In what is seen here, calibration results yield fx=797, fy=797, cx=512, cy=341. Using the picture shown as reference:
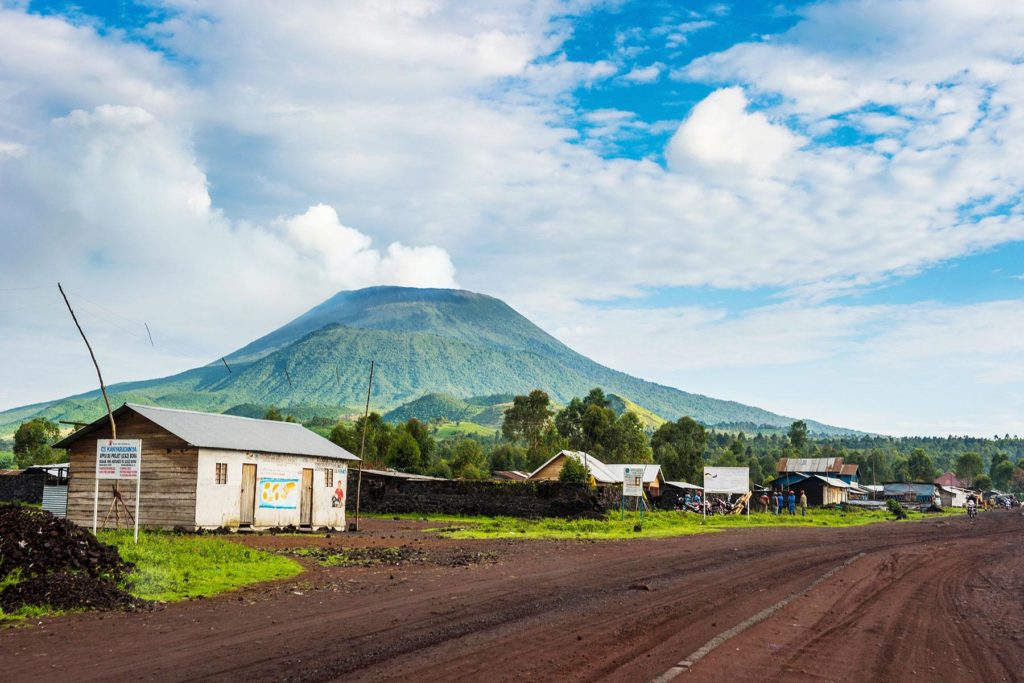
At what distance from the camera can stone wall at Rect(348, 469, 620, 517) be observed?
149 ft

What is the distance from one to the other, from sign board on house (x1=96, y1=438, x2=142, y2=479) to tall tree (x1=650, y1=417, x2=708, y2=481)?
92.6 meters

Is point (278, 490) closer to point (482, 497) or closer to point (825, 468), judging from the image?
point (482, 497)

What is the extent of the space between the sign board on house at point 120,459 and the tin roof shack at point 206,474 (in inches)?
314

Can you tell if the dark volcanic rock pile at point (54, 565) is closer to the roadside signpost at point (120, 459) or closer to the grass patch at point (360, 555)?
the roadside signpost at point (120, 459)

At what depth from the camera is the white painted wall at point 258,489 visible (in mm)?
31125

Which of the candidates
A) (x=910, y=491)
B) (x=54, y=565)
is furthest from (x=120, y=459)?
(x=910, y=491)

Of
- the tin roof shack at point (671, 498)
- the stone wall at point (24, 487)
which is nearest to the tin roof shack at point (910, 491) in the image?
the tin roof shack at point (671, 498)

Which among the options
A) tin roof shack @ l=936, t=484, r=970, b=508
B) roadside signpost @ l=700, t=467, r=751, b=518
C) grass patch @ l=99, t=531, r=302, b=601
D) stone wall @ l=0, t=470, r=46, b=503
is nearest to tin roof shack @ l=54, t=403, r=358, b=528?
grass patch @ l=99, t=531, r=302, b=601

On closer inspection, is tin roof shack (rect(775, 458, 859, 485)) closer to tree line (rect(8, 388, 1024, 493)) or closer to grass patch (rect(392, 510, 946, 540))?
tree line (rect(8, 388, 1024, 493))

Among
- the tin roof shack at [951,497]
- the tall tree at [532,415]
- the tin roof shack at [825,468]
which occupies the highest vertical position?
the tall tree at [532,415]

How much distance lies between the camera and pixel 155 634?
1139cm

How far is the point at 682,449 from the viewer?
118625mm

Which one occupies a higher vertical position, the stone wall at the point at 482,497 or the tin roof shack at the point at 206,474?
the tin roof shack at the point at 206,474

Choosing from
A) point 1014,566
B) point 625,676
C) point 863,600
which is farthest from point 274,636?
point 1014,566
